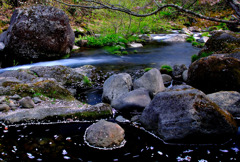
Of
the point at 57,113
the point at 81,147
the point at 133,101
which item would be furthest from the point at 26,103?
the point at 133,101

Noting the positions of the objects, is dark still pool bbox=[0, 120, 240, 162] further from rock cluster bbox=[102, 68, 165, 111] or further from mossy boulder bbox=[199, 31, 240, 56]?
mossy boulder bbox=[199, 31, 240, 56]

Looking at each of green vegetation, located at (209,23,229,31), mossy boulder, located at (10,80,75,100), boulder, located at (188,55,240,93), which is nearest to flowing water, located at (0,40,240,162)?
mossy boulder, located at (10,80,75,100)

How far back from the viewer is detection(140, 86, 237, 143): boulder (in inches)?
154

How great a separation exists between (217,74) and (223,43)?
2.77 m

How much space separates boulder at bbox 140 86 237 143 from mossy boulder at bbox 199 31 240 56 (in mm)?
4599

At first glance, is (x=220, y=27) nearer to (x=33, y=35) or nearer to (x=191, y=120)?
(x=33, y=35)

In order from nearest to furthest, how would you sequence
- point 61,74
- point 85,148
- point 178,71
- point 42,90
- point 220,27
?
1. point 85,148
2. point 42,90
3. point 61,74
4. point 178,71
5. point 220,27

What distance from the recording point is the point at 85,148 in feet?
12.5

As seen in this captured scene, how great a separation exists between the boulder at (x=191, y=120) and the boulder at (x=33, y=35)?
336 inches

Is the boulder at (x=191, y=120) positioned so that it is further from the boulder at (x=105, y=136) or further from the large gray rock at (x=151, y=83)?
the large gray rock at (x=151, y=83)

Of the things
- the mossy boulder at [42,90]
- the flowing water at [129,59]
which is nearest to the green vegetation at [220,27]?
the flowing water at [129,59]

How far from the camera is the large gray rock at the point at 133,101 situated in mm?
5367

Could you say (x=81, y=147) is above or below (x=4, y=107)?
below

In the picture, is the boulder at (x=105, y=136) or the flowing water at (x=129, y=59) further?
the flowing water at (x=129, y=59)
